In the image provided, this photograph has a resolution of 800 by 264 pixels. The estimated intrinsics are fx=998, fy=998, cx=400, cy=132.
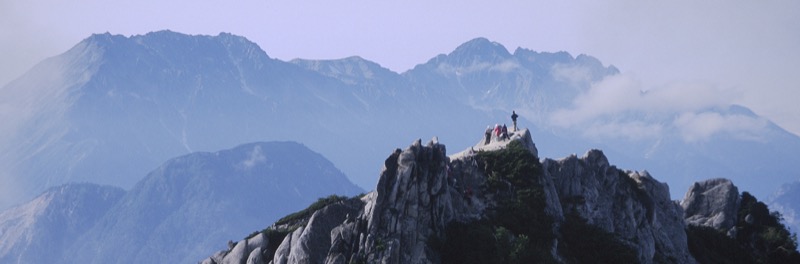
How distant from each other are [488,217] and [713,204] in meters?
42.9

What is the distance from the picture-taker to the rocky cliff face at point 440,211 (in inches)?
2281

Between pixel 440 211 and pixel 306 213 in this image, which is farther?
pixel 306 213

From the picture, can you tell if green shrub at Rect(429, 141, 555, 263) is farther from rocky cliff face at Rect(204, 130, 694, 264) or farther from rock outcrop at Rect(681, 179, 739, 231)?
rock outcrop at Rect(681, 179, 739, 231)

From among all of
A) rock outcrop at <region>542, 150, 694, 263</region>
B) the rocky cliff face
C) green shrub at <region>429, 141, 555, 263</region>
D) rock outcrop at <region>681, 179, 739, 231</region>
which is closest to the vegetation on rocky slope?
rock outcrop at <region>681, 179, 739, 231</region>

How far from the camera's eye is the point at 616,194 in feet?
249

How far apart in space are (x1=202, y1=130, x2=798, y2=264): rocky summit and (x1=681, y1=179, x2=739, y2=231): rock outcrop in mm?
14073

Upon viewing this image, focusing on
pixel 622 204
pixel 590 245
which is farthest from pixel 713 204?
pixel 590 245

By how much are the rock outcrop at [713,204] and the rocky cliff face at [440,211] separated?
18034mm

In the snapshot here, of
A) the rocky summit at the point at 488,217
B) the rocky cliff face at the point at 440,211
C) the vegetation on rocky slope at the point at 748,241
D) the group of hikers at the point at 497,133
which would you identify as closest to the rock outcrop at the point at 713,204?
the vegetation on rocky slope at the point at 748,241

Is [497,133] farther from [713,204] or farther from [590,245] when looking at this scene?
[713,204]

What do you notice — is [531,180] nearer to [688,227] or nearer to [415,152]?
[415,152]

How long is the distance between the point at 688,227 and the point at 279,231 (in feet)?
137

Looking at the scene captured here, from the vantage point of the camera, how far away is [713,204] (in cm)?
9912

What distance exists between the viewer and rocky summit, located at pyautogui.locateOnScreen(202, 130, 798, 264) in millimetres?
58406
